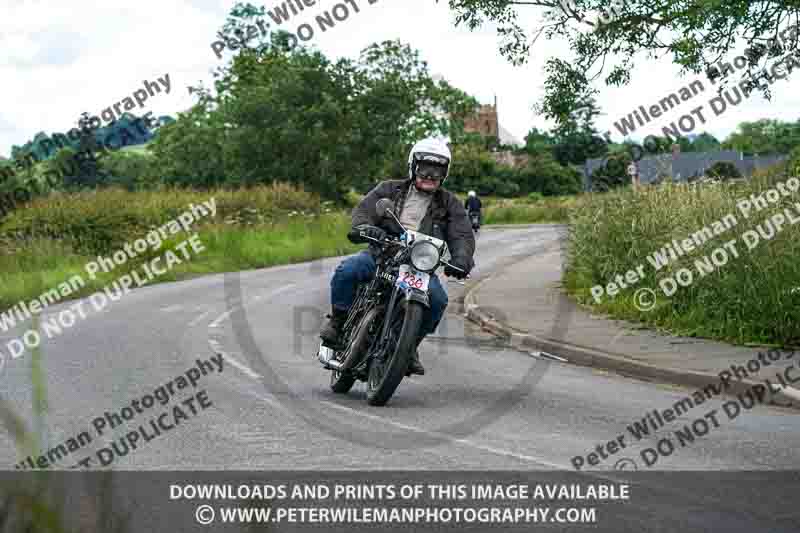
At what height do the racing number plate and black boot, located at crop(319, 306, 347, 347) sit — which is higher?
the racing number plate

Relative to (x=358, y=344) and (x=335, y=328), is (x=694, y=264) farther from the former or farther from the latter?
(x=358, y=344)

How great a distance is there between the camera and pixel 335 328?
10.0 meters

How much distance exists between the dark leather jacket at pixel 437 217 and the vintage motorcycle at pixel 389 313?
0.34 m

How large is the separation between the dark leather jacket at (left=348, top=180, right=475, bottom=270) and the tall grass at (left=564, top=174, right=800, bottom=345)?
4711mm

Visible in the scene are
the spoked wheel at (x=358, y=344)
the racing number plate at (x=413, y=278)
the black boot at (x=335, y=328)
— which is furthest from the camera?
the black boot at (x=335, y=328)

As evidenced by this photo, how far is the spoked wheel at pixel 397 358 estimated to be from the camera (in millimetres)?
8883

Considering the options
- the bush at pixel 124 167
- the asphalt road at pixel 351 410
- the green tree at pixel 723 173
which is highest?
the bush at pixel 124 167

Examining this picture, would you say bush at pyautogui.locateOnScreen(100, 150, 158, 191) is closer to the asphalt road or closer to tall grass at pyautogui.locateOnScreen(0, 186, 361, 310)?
tall grass at pyautogui.locateOnScreen(0, 186, 361, 310)

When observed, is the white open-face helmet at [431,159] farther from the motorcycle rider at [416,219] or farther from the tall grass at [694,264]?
the tall grass at [694,264]

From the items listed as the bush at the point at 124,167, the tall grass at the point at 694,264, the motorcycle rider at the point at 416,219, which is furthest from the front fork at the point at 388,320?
the bush at the point at 124,167

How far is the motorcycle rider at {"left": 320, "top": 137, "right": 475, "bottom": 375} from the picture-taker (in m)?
9.62

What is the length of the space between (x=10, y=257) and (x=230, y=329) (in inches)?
553

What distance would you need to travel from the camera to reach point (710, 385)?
1088 centimetres

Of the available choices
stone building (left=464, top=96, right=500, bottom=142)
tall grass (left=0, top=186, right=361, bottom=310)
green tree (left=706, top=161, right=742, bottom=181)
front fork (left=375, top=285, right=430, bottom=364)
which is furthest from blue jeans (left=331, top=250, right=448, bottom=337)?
stone building (left=464, top=96, right=500, bottom=142)
